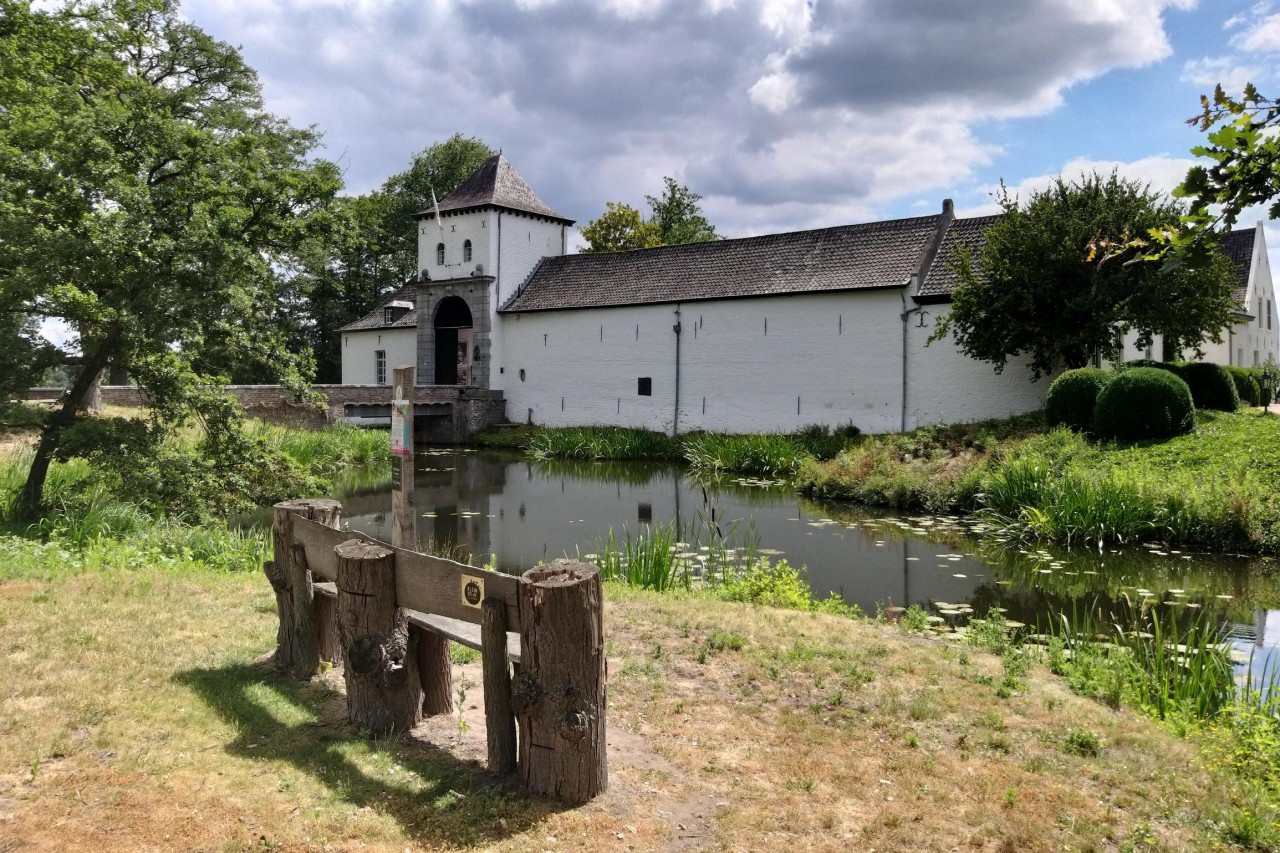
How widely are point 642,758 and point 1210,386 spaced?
1625 cm

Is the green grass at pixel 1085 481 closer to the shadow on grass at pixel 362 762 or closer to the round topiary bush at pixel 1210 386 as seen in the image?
the round topiary bush at pixel 1210 386

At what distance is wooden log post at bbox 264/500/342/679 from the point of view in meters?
4.39

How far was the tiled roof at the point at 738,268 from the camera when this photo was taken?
19.8 meters

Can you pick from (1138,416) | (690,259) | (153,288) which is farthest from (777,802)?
(690,259)

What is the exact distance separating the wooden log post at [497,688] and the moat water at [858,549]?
14.9ft

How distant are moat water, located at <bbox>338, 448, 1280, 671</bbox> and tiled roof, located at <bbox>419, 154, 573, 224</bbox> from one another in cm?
1171

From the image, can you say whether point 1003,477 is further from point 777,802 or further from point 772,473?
point 777,802

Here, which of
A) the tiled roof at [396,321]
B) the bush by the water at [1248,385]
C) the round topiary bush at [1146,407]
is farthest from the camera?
the tiled roof at [396,321]

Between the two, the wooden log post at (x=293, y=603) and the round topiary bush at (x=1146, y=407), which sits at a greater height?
the round topiary bush at (x=1146, y=407)

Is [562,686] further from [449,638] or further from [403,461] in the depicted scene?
[403,461]

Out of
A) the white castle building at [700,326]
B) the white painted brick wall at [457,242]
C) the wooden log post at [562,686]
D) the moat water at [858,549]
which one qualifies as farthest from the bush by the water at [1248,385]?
the wooden log post at [562,686]

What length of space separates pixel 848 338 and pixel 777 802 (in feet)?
57.3

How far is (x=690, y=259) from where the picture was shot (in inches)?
923

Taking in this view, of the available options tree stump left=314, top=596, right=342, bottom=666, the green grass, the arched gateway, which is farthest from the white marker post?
the arched gateway
